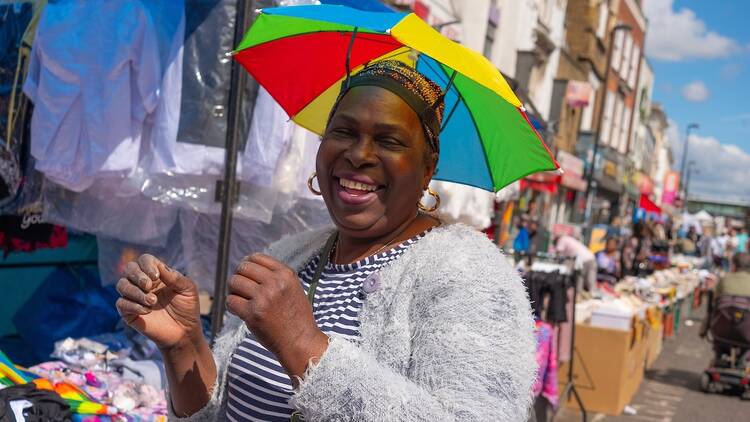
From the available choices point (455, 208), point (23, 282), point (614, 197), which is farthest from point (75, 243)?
point (614, 197)

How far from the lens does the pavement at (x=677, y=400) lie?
760 centimetres

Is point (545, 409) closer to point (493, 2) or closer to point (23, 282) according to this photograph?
point (23, 282)

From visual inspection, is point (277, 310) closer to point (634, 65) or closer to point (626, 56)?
point (626, 56)

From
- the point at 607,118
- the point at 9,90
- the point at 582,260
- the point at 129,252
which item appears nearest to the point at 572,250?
the point at 582,260

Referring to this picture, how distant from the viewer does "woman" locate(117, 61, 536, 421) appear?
1.34 meters

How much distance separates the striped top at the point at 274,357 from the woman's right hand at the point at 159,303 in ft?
0.46

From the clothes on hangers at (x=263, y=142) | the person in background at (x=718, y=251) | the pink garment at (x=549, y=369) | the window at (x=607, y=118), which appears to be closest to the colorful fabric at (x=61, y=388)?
the clothes on hangers at (x=263, y=142)

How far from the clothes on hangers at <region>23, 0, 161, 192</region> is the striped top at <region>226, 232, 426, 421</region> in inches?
90.2

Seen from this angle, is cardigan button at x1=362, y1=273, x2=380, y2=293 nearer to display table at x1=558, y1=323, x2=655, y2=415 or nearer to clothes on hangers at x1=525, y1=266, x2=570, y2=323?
clothes on hangers at x1=525, y1=266, x2=570, y2=323

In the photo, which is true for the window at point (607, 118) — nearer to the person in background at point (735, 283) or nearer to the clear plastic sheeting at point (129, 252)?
the person in background at point (735, 283)

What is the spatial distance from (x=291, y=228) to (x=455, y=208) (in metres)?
2.70

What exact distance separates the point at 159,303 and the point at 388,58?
1039 millimetres

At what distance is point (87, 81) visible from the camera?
3.66 meters

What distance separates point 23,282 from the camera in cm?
463
